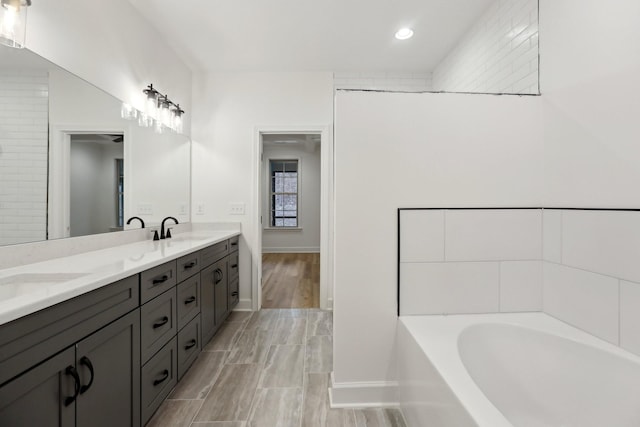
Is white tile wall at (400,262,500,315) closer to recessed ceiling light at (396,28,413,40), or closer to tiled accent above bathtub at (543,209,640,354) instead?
tiled accent above bathtub at (543,209,640,354)

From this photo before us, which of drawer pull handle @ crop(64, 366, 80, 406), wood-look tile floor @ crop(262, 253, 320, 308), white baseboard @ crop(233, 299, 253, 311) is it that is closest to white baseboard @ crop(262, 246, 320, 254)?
wood-look tile floor @ crop(262, 253, 320, 308)

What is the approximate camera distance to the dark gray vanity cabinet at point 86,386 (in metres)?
0.81

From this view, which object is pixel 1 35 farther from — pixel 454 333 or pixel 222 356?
pixel 454 333

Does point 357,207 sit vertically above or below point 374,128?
below

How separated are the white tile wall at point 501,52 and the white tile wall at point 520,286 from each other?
105 centimetres

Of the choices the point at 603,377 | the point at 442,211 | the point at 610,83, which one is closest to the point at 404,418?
the point at 603,377

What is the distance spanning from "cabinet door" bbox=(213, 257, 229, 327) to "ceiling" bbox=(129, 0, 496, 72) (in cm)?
202

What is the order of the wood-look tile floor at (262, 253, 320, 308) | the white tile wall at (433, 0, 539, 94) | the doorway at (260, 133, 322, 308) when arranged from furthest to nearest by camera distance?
the doorway at (260, 133, 322, 308) < the wood-look tile floor at (262, 253, 320, 308) < the white tile wall at (433, 0, 539, 94)

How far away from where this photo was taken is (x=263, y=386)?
72.1 inches

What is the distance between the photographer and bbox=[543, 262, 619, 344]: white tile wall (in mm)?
1266

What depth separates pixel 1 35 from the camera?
4.09 ft

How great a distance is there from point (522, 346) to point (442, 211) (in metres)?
0.76

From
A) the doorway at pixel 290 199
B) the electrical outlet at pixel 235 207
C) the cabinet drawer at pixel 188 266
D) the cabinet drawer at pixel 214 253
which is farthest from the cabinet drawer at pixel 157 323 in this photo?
the doorway at pixel 290 199

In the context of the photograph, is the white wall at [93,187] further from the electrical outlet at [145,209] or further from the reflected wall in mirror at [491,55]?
the reflected wall in mirror at [491,55]
